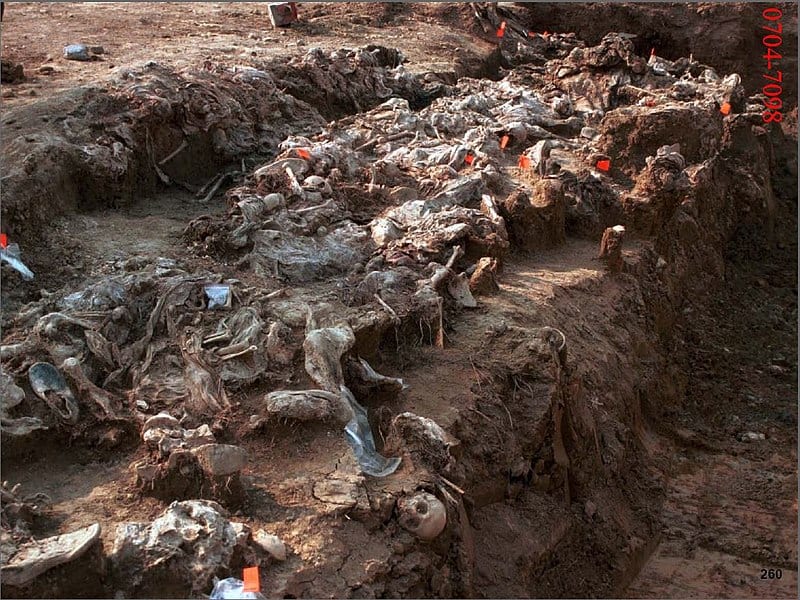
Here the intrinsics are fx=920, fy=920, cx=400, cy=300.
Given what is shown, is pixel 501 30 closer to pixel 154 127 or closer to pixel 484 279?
pixel 154 127

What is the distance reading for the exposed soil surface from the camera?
15.2ft

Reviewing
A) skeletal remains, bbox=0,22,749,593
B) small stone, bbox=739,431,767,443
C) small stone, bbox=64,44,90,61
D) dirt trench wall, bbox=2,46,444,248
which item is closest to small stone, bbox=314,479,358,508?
skeletal remains, bbox=0,22,749,593

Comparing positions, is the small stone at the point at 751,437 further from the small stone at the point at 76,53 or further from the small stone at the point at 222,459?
the small stone at the point at 76,53

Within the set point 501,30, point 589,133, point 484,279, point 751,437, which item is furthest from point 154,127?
point 501,30

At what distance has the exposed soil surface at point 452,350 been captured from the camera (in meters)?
4.63

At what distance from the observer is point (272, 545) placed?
4121 mm

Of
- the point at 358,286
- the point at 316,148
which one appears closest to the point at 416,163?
the point at 316,148

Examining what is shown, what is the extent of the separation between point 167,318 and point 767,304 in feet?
23.3

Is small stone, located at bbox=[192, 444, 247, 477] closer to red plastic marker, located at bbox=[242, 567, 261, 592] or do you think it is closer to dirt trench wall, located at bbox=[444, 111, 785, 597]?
red plastic marker, located at bbox=[242, 567, 261, 592]

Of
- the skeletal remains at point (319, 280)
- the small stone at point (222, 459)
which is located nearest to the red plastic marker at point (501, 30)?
the skeletal remains at point (319, 280)

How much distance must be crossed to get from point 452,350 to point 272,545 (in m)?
2.37

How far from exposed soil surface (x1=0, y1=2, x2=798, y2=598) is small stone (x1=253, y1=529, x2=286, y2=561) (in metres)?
0.06

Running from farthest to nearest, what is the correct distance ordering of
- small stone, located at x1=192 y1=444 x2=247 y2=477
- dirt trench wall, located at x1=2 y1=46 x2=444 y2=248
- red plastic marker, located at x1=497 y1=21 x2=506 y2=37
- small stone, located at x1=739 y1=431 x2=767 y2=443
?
red plastic marker, located at x1=497 y1=21 x2=506 y2=37, small stone, located at x1=739 y1=431 x2=767 y2=443, dirt trench wall, located at x1=2 y1=46 x2=444 y2=248, small stone, located at x1=192 y1=444 x2=247 y2=477

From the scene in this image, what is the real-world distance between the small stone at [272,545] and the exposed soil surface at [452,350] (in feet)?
0.19
